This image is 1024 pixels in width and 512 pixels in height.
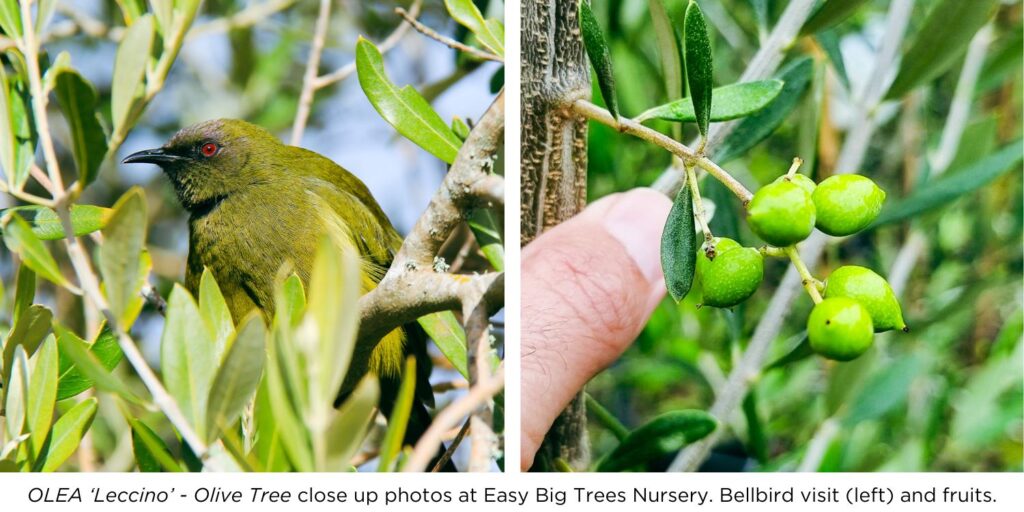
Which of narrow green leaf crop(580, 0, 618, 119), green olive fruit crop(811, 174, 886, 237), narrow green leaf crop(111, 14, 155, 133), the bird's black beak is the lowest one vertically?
narrow green leaf crop(111, 14, 155, 133)

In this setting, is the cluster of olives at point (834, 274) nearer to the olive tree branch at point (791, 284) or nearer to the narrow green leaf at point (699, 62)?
the narrow green leaf at point (699, 62)

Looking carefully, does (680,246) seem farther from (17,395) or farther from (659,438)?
(17,395)

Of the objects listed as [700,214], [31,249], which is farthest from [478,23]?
[31,249]

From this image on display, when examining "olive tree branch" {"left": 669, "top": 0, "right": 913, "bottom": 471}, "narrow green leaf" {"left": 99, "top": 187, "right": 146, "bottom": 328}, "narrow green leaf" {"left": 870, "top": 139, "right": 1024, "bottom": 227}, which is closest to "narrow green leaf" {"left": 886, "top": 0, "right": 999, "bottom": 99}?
"olive tree branch" {"left": 669, "top": 0, "right": 913, "bottom": 471}

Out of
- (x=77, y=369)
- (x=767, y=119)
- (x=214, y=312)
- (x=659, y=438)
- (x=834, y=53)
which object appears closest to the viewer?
(x=214, y=312)

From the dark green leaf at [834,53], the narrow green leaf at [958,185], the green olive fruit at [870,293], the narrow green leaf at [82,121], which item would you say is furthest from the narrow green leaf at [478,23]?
the narrow green leaf at [958,185]

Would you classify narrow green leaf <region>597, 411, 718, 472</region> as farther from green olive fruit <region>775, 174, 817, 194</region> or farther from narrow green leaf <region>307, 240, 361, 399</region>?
narrow green leaf <region>307, 240, 361, 399</region>
